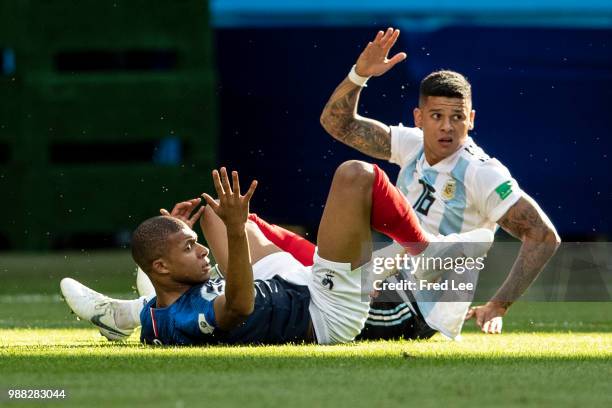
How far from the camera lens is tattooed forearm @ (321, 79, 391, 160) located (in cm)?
694

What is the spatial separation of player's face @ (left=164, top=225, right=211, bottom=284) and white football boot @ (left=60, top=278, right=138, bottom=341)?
604mm

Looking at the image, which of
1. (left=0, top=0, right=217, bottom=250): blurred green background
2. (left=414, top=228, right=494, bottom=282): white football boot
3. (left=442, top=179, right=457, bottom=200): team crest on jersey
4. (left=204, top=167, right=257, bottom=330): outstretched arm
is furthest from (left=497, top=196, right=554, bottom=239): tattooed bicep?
(left=0, top=0, right=217, bottom=250): blurred green background

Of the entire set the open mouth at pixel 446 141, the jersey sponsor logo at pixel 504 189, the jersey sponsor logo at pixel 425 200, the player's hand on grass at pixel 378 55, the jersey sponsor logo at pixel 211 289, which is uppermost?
the player's hand on grass at pixel 378 55

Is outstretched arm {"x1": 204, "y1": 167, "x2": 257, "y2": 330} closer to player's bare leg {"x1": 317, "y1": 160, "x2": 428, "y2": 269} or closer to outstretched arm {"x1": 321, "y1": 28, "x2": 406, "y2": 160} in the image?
player's bare leg {"x1": 317, "y1": 160, "x2": 428, "y2": 269}

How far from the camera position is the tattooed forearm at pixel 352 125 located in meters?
6.94

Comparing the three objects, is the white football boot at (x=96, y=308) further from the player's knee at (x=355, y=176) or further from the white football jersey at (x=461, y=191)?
the white football jersey at (x=461, y=191)

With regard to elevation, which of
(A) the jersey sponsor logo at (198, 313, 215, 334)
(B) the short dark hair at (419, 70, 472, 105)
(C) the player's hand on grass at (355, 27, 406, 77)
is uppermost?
(C) the player's hand on grass at (355, 27, 406, 77)

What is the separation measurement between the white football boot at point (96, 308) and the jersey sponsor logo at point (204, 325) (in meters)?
0.71

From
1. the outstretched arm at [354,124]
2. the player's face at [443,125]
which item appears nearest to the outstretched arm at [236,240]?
the player's face at [443,125]

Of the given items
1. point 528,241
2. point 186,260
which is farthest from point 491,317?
point 186,260

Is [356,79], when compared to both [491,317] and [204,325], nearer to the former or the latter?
[491,317]

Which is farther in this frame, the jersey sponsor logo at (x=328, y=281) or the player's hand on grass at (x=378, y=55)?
the player's hand on grass at (x=378, y=55)

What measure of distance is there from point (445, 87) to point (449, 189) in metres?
0.51

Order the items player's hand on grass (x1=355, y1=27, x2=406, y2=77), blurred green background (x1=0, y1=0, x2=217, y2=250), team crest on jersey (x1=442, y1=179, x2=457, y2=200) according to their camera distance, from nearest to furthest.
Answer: team crest on jersey (x1=442, y1=179, x2=457, y2=200) → player's hand on grass (x1=355, y1=27, x2=406, y2=77) → blurred green background (x1=0, y1=0, x2=217, y2=250)
